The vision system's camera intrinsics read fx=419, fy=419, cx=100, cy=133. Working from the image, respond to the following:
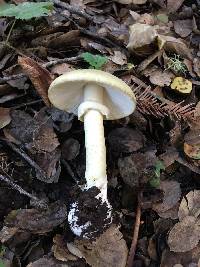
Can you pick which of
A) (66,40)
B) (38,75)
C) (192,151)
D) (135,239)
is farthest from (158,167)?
(66,40)

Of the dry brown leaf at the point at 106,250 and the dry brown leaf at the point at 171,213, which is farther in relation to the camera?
the dry brown leaf at the point at 171,213

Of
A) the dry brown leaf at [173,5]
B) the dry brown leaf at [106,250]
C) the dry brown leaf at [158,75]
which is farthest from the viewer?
the dry brown leaf at [173,5]

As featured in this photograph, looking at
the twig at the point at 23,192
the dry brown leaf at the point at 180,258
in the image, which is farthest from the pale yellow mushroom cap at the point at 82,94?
the dry brown leaf at the point at 180,258

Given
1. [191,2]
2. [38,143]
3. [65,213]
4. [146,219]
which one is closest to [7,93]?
[38,143]

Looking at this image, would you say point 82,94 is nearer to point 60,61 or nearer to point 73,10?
point 60,61

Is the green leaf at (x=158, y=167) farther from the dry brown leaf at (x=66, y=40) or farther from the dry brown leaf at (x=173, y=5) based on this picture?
the dry brown leaf at (x=173, y=5)

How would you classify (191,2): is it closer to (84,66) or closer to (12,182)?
(84,66)
